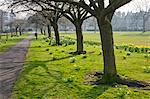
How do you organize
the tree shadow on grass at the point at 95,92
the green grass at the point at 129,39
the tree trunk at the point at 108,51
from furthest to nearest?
the green grass at the point at 129,39 < the tree trunk at the point at 108,51 < the tree shadow on grass at the point at 95,92

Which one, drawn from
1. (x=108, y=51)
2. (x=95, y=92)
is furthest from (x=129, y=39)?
(x=95, y=92)

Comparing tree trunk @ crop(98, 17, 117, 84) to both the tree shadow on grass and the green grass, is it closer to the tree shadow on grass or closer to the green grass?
the tree shadow on grass

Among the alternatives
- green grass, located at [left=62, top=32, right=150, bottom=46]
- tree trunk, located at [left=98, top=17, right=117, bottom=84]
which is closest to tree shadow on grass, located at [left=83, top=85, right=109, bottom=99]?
tree trunk, located at [left=98, top=17, right=117, bottom=84]

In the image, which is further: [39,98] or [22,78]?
[22,78]

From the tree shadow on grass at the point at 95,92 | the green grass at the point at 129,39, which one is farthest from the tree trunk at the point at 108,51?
the green grass at the point at 129,39

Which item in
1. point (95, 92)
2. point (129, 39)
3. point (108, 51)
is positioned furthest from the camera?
point (129, 39)

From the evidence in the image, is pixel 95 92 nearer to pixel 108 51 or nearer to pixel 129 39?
pixel 108 51

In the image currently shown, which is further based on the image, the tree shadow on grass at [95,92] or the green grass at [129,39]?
the green grass at [129,39]

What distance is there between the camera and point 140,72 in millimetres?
14289

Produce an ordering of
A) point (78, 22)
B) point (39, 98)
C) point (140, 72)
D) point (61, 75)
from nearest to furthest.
Result: point (39, 98) → point (61, 75) → point (140, 72) → point (78, 22)

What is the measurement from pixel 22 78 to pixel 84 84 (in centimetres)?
263

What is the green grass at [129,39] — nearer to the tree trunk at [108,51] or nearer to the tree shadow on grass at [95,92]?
the tree trunk at [108,51]

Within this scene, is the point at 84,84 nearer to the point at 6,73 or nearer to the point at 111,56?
the point at 111,56

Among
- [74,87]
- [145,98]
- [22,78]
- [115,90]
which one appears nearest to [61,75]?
[22,78]
